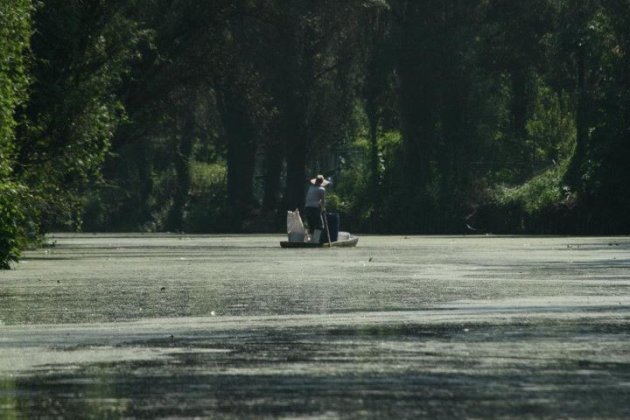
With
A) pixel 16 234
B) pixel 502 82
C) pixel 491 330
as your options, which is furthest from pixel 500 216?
pixel 491 330

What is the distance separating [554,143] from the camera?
7912 cm

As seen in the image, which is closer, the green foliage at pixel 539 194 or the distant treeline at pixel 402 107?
the distant treeline at pixel 402 107

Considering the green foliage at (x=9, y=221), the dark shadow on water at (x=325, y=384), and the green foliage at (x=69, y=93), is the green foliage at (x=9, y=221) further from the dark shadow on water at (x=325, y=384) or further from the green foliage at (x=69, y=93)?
the dark shadow on water at (x=325, y=384)

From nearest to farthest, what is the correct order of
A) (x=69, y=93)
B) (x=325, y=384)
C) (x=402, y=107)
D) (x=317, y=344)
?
(x=325, y=384)
(x=317, y=344)
(x=69, y=93)
(x=402, y=107)

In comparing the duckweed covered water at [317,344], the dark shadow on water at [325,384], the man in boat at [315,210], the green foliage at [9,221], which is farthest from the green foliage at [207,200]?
the dark shadow on water at [325,384]

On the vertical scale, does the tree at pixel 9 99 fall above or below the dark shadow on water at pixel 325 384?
above

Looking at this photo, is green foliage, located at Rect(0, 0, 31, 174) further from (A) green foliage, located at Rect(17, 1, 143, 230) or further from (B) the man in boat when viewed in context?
(B) the man in boat

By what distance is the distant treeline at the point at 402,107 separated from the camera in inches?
2079

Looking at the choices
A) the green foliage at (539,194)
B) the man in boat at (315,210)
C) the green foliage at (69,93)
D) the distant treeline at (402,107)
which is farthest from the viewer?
the green foliage at (539,194)

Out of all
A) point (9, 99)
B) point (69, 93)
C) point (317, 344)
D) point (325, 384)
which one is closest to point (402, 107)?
point (69, 93)

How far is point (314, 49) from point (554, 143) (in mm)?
10572

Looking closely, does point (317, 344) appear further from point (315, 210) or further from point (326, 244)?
point (315, 210)

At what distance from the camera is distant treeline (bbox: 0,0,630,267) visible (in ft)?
173

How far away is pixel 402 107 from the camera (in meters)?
76.9
